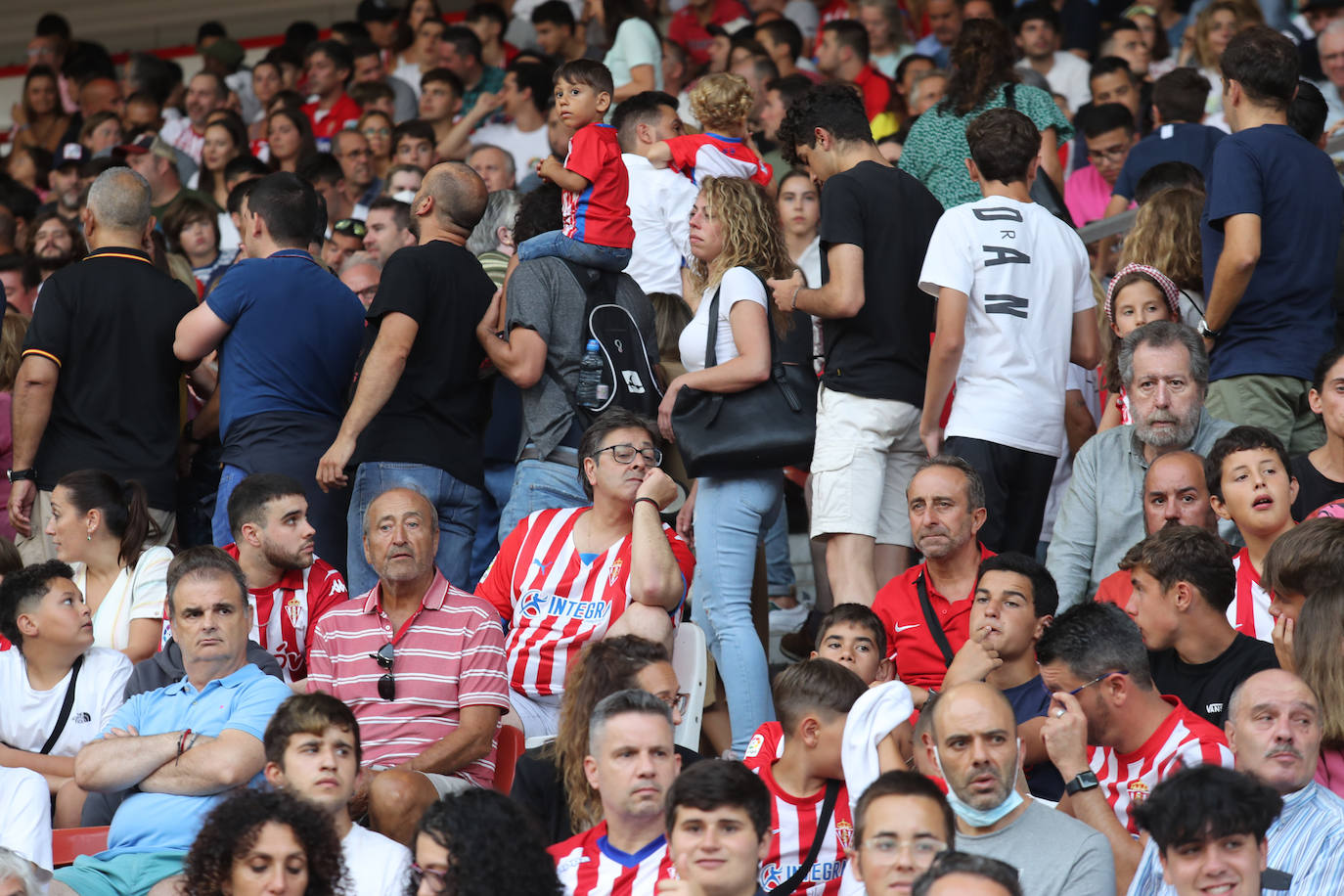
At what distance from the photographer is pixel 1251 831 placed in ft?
11.6

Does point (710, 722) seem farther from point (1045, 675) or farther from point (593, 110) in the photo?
point (593, 110)

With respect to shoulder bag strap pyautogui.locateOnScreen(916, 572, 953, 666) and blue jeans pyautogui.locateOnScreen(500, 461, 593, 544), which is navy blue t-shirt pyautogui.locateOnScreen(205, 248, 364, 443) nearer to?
blue jeans pyautogui.locateOnScreen(500, 461, 593, 544)

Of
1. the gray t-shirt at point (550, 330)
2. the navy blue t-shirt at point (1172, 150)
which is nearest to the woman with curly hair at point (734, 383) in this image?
the gray t-shirt at point (550, 330)

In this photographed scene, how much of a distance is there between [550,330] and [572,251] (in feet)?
1.00

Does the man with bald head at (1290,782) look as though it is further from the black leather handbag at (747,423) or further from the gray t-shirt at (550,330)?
the gray t-shirt at (550,330)

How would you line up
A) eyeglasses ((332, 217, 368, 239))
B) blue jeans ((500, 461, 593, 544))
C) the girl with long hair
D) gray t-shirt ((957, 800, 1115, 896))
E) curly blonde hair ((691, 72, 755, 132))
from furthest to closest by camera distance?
eyeglasses ((332, 217, 368, 239)) < curly blonde hair ((691, 72, 755, 132)) < blue jeans ((500, 461, 593, 544)) < the girl with long hair < gray t-shirt ((957, 800, 1115, 896))

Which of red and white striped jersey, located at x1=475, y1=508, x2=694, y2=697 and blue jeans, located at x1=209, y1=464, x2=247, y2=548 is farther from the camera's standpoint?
blue jeans, located at x1=209, y1=464, x2=247, y2=548

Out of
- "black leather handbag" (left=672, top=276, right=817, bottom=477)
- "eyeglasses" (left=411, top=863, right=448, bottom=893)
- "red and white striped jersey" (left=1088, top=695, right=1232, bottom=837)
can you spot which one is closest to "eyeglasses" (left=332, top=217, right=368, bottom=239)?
"black leather handbag" (left=672, top=276, right=817, bottom=477)

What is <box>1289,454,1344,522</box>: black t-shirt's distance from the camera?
511cm

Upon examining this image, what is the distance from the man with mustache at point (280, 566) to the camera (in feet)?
17.7

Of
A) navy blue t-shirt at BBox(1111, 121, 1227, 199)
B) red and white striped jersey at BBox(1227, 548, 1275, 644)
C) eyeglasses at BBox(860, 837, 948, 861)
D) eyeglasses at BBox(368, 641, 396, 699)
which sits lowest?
eyeglasses at BBox(860, 837, 948, 861)

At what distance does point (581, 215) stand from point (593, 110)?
51 cm

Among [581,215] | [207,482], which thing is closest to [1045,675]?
[581,215]

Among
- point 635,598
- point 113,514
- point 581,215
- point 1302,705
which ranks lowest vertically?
point 1302,705
